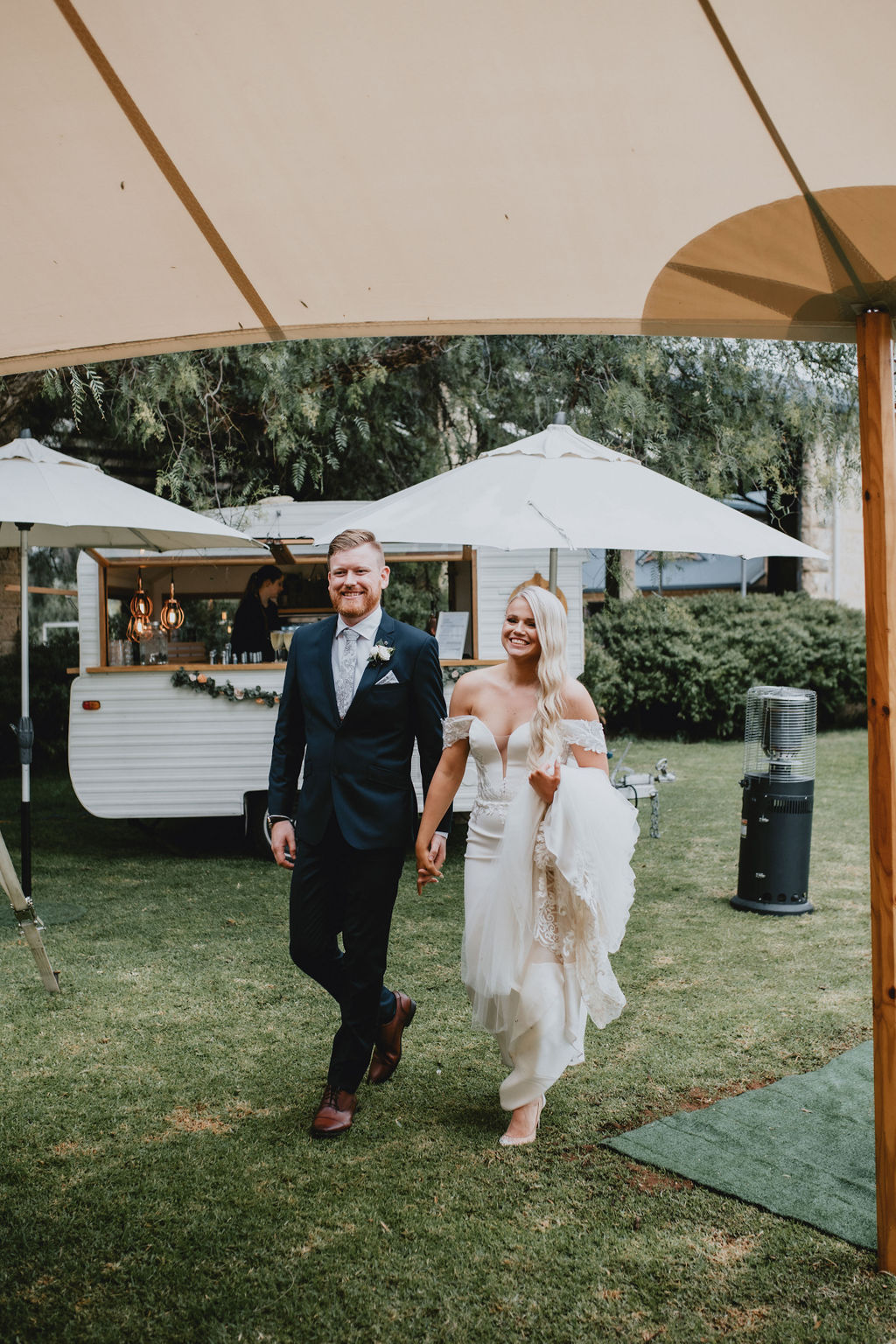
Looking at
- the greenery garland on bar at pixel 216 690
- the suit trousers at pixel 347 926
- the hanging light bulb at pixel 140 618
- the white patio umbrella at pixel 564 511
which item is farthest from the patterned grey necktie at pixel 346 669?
the hanging light bulb at pixel 140 618

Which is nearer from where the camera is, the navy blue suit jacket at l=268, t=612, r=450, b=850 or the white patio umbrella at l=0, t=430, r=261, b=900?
the navy blue suit jacket at l=268, t=612, r=450, b=850

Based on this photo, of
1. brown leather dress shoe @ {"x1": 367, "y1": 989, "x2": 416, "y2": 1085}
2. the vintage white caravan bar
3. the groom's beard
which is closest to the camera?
the groom's beard

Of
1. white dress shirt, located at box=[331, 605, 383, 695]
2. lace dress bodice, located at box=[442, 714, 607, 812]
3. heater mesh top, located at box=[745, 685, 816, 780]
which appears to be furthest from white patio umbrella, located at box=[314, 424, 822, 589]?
lace dress bodice, located at box=[442, 714, 607, 812]

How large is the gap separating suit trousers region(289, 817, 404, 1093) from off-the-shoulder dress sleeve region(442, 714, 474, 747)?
42 cm

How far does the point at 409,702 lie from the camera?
12.5 ft

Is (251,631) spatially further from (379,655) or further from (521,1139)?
(521,1139)

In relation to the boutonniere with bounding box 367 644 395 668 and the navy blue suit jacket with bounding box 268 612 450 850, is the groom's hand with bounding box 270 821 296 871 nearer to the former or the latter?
the navy blue suit jacket with bounding box 268 612 450 850

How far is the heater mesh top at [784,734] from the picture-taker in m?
6.70

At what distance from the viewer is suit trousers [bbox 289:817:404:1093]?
12.1 feet

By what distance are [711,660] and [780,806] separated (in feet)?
31.9

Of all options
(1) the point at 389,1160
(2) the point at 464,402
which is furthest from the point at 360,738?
(2) the point at 464,402

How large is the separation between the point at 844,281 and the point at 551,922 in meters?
2.11

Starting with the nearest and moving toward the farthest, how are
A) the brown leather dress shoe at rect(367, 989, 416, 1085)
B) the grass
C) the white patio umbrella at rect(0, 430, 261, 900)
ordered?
the grass, the brown leather dress shoe at rect(367, 989, 416, 1085), the white patio umbrella at rect(0, 430, 261, 900)

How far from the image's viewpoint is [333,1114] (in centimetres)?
370
